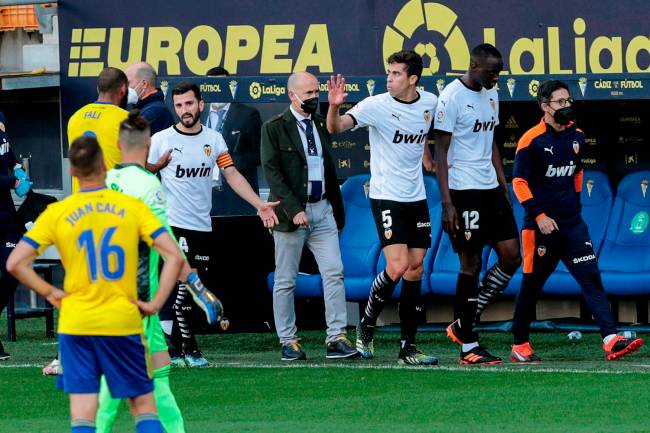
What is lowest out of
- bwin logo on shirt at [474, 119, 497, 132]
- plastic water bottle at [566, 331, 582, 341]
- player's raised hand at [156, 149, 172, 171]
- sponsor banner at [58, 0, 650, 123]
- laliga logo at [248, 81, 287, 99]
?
plastic water bottle at [566, 331, 582, 341]

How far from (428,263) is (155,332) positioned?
256 inches

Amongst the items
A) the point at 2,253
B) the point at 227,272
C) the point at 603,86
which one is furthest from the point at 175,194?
the point at 603,86

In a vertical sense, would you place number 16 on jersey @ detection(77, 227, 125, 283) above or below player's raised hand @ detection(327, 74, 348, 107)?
below

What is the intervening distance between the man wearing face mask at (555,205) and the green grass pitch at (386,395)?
14.6 inches

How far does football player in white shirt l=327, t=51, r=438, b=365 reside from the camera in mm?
10273

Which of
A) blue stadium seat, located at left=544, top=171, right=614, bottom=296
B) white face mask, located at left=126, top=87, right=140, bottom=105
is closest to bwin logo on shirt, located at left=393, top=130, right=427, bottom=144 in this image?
white face mask, located at left=126, top=87, right=140, bottom=105

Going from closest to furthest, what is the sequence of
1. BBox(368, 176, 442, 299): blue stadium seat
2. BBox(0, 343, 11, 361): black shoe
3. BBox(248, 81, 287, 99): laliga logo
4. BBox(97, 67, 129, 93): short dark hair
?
BBox(97, 67, 129, 93): short dark hair < BBox(0, 343, 11, 361): black shoe < BBox(248, 81, 287, 99): laliga logo < BBox(368, 176, 442, 299): blue stadium seat

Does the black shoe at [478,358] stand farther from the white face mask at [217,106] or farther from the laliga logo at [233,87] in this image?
the white face mask at [217,106]

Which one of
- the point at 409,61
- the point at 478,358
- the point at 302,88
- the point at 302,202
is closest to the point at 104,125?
the point at 302,88

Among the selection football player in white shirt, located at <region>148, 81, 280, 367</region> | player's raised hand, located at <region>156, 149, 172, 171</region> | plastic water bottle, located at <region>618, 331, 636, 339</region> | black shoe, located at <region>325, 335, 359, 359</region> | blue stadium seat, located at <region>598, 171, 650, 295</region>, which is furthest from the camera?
blue stadium seat, located at <region>598, 171, 650, 295</region>

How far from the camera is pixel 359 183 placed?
1370cm

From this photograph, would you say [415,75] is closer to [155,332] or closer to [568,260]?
[568,260]

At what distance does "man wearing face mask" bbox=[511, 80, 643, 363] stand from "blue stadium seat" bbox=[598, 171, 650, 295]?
2014 millimetres

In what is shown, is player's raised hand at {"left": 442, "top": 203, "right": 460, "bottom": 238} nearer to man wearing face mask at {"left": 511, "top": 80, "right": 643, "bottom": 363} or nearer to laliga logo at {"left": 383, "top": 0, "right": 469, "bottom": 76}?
man wearing face mask at {"left": 511, "top": 80, "right": 643, "bottom": 363}
